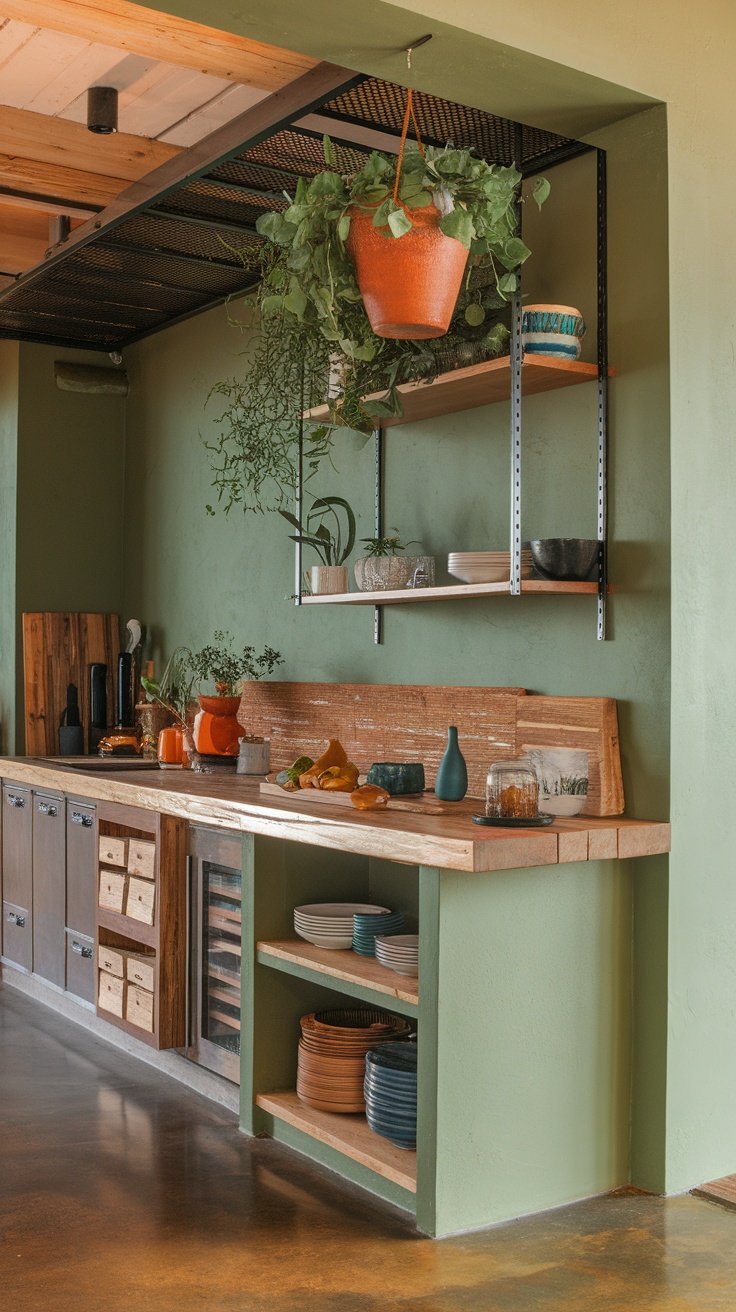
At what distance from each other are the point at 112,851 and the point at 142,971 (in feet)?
1.50

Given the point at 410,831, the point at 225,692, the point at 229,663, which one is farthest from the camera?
the point at 229,663

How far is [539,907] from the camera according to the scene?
3.20m

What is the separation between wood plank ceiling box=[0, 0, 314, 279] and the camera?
3660 millimetres

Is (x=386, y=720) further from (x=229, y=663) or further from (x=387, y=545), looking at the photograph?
(x=229, y=663)

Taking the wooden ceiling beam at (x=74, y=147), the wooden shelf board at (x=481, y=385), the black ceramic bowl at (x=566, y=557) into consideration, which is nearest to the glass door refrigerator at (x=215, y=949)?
the black ceramic bowl at (x=566, y=557)

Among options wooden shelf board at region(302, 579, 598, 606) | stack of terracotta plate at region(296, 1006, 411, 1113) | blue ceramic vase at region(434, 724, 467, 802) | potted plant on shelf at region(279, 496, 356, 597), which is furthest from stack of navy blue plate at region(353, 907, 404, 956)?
potted plant on shelf at region(279, 496, 356, 597)

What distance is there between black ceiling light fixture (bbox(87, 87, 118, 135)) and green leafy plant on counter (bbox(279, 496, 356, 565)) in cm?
136

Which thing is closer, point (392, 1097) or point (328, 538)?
point (392, 1097)

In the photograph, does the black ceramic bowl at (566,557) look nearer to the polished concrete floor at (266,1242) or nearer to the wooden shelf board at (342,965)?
the wooden shelf board at (342,965)

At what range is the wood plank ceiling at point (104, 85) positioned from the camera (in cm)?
366

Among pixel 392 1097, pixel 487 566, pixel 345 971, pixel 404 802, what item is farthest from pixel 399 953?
pixel 487 566

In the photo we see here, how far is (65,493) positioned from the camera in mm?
6422

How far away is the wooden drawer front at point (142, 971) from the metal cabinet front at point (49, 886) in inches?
28.5

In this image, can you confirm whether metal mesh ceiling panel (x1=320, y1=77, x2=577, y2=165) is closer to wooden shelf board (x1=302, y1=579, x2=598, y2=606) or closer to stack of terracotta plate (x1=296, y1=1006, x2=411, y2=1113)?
wooden shelf board (x1=302, y1=579, x2=598, y2=606)
